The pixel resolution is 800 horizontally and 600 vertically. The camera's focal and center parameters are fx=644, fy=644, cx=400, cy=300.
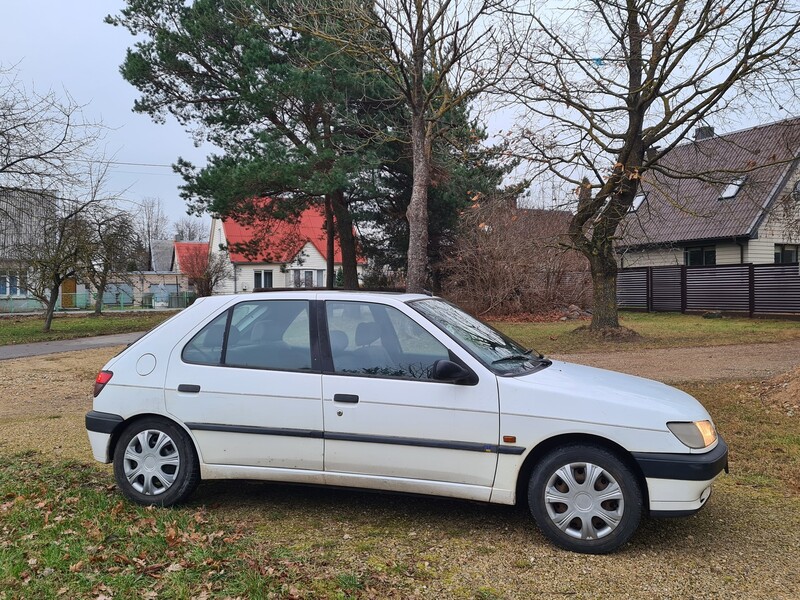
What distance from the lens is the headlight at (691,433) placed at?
12.4 feet

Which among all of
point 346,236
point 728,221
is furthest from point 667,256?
point 346,236

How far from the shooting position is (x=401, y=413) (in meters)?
4.11

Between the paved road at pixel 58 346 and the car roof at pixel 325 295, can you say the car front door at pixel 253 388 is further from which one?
the paved road at pixel 58 346

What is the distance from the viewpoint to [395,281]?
94.2 feet

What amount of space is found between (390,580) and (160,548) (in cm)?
141

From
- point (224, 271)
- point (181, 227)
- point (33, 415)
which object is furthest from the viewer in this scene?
point (181, 227)

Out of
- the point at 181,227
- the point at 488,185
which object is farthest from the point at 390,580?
the point at 181,227

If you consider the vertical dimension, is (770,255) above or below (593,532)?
above

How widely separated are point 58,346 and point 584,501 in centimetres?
1825

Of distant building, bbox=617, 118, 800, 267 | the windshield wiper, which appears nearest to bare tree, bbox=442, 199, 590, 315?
distant building, bbox=617, 118, 800, 267

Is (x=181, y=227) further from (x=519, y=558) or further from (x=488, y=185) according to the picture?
(x=519, y=558)

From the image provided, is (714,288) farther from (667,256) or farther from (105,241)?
(105,241)

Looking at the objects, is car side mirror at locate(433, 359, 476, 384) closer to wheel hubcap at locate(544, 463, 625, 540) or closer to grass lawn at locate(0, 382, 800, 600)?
wheel hubcap at locate(544, 463, 625, 540)

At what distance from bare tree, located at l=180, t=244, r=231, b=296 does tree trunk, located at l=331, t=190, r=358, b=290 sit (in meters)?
19.1
